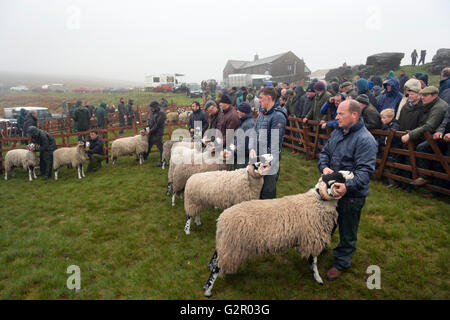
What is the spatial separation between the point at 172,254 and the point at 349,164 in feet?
10.8

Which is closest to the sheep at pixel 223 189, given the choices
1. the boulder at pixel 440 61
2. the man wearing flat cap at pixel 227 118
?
the man wearing flat cap at pixel 227 118

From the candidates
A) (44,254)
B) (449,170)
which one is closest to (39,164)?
(44,254)

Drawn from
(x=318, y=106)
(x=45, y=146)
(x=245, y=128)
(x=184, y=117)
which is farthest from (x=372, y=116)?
(x=184, y=117)

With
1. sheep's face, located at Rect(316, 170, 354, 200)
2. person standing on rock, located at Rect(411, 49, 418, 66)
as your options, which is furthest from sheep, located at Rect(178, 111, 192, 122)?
person standing on rock, located at Rect(411, 49, 418, 66)

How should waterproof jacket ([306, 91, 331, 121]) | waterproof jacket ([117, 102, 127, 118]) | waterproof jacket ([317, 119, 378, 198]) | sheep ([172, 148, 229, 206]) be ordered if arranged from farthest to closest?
waterproof jacket ([117, 102, 127, 118])
waterproof jacket ([306, 91, 331, 121])
sheep ([172, 148, 229, 206])
waterproof jacket ([317, 119, 378, 198])

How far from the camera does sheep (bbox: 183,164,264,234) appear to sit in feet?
14.2

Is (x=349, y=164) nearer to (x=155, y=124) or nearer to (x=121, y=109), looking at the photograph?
(x=155, y=124)

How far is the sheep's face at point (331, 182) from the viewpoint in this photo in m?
3.08

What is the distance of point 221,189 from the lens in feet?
14.8

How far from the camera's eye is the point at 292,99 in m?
10.5

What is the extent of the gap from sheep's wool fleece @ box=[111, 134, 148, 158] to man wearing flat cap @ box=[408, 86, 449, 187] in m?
8.86

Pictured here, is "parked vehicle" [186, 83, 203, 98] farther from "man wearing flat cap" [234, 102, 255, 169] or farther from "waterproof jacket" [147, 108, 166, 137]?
"man wearing flat cap" [234, 102, 255, 169]

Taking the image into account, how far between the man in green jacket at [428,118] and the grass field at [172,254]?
0.79m
